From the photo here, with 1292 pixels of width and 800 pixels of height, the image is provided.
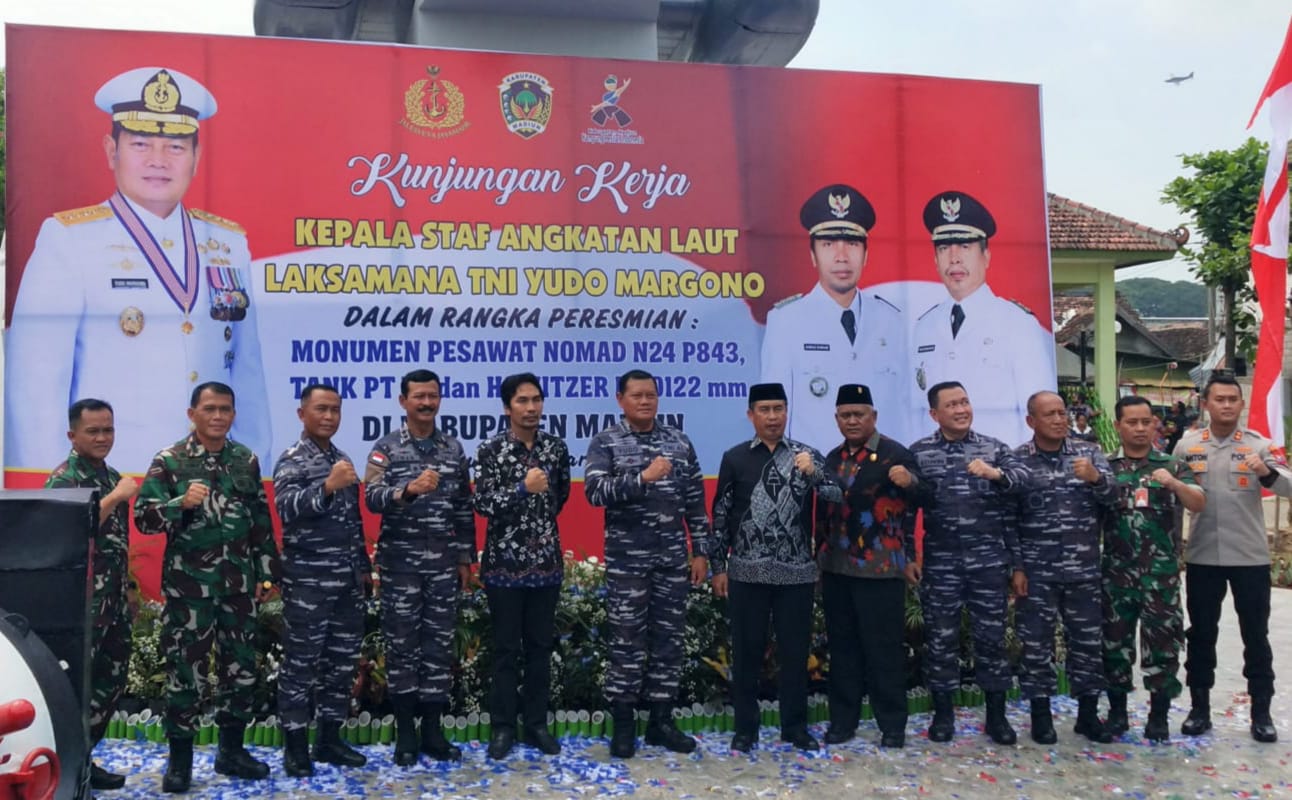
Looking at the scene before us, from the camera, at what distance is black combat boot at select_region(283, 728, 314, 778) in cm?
416

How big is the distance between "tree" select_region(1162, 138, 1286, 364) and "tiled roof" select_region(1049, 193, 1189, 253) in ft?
1.91

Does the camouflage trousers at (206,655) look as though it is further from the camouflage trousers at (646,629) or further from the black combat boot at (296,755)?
the camouflage trousers at (646,629)

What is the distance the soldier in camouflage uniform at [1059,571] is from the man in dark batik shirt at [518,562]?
6.87 ft

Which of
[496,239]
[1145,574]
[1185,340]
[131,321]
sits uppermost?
[1185,340]

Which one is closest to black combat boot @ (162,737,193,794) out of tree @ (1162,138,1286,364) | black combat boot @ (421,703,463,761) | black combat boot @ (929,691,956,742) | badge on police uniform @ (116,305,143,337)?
black combat boot @ (421,703,463,761)

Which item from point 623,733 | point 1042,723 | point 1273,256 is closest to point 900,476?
point 1042,723

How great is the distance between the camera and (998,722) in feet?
15.4

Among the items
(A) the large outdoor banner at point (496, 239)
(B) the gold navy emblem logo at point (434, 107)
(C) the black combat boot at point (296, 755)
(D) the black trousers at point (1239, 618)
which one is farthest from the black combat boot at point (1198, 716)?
(B) the gold navy emblem logo at point (434, 107)

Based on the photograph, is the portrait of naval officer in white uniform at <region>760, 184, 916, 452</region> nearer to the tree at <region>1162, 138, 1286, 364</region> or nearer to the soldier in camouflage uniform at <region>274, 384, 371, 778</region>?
the soldier in camouflage uniform at <region>274, 384, 371, 778</region>

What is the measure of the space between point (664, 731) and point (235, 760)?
68.8 inches

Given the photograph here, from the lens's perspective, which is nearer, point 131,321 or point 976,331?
point 131,321

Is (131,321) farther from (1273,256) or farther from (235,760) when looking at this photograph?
(1273,256)

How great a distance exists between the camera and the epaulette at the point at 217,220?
566 centimetres

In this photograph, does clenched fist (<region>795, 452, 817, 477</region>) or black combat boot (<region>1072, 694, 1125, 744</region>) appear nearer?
clenched fist (<region>795, 452, 817, 477</region>)
